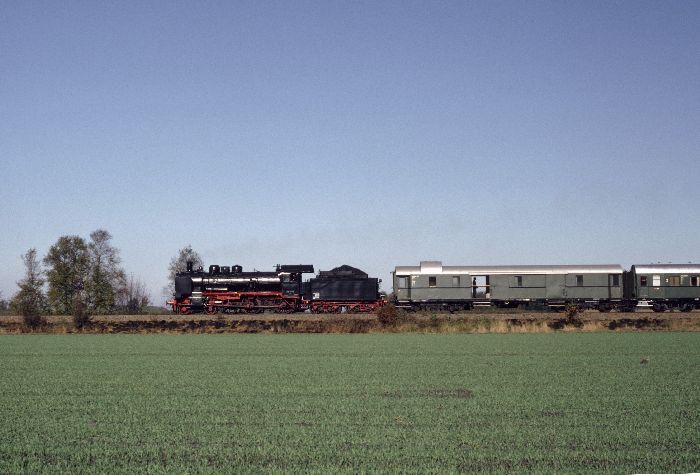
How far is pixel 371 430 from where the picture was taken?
10.6 m

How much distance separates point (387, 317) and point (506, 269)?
1411 cm

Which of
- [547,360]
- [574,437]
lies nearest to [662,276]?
[547,360]

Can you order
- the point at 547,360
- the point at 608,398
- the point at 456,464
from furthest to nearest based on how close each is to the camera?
the point at 547,360 < the point at 608,398 < the point at 456,464

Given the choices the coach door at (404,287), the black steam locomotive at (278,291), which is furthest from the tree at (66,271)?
the coach door at (404,287)

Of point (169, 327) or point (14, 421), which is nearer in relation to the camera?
point (14, 421)

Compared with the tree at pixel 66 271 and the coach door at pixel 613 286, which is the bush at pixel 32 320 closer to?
the coach door at pixel 613 286

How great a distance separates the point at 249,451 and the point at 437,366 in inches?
459

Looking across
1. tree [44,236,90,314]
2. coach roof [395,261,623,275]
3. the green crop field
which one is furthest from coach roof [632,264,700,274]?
tree [44,236,90,314]

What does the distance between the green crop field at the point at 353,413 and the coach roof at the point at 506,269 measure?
26.9m

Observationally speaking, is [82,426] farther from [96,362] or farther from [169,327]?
[169,327]

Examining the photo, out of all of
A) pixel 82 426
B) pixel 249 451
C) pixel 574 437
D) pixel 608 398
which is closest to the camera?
pixel 249 451

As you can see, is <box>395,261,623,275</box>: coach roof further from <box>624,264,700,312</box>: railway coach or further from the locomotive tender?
<box>624,264,700,312</box>: railway coach

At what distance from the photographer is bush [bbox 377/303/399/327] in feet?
131

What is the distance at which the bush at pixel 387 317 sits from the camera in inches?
1571
